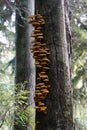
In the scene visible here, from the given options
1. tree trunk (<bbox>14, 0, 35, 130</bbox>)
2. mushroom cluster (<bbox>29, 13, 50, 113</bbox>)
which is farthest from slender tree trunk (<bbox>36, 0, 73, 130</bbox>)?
tree trunk (<bbox>14, 0, 35, 130</bbox>)

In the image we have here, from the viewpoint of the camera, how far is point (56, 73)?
92.4 inches

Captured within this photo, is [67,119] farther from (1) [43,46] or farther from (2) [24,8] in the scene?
(2) [24,8]

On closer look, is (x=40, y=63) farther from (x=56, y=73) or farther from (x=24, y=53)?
(x=24, y=53)

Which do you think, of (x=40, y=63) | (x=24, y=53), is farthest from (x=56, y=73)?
(x=24, y=53)

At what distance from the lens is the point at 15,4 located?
20.1ft

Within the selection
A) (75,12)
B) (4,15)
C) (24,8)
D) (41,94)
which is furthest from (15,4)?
(41,94)

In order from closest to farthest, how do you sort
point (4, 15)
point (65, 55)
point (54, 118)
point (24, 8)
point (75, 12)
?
1. point (54, 118)
2. point (65, 55)
3. point (24, 8)
4. point (4, 15)
5. point (75, 12)

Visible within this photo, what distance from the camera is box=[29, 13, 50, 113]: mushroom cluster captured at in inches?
90.0

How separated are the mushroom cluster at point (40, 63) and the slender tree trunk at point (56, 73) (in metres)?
0.03

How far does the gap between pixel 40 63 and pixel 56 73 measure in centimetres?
14

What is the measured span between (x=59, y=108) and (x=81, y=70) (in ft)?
23.8

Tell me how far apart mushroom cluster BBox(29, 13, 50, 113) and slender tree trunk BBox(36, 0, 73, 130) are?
34 mm

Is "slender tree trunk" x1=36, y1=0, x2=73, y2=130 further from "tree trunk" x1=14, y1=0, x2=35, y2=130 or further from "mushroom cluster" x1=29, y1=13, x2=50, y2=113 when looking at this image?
"tree trunk" x1=14, y1=0, x2=35, y2=130

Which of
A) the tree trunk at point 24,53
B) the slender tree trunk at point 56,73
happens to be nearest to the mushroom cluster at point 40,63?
the slender tree trunk at point 56,73
